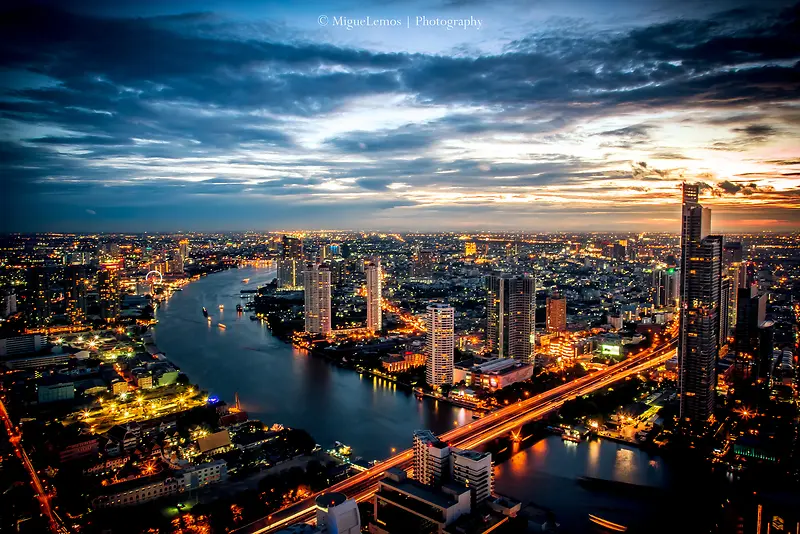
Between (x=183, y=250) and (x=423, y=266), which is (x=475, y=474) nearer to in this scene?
(x=423, y=266)

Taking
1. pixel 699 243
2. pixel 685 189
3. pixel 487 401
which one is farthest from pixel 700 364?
pixel 487 401

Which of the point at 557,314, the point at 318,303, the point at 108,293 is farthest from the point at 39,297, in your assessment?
the point at 557,314

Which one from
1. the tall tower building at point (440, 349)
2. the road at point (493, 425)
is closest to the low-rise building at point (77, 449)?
the road at point (493, 425)

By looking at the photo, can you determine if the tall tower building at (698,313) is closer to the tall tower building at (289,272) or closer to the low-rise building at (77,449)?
the low-rise building at (77,449)

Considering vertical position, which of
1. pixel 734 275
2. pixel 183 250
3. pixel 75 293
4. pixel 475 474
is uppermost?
pixel 183 250

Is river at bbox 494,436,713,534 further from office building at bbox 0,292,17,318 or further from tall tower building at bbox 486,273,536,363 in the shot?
office building at bbox 0,292,17,318

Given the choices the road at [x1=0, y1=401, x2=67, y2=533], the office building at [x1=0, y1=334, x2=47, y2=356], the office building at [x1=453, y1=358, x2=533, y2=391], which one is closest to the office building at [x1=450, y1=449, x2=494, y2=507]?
the road at [x1=0, y1=401, x2=67, y2=533]
